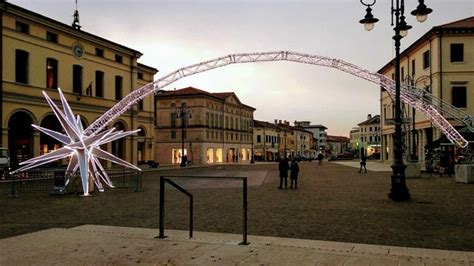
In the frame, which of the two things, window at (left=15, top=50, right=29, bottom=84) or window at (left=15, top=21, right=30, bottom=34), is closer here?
window at (left=15, top=21, right=30, bottom=34)

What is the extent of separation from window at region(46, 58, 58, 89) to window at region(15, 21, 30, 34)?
315 cm

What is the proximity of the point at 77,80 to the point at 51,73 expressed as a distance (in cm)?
353

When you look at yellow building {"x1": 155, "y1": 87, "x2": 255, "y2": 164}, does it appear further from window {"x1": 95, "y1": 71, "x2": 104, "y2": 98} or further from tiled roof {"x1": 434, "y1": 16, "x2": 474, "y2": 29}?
tiled roof {"x1": 434, "y1": 16, "x2": 474, "y2": 29}

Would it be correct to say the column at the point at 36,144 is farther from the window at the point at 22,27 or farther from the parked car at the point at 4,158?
the window at the point at 22,27

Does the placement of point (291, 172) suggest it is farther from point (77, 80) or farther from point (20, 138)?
point (77, 80)

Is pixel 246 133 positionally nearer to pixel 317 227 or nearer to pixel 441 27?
pixel 441 27

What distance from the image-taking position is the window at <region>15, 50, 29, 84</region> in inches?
1315

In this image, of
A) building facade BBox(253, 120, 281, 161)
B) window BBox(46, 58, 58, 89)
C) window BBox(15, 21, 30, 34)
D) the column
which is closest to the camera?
window BBox(15, 21, 30, 34)

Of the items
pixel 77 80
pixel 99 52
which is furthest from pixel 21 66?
pixel 99 52

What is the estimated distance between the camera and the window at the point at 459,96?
41.5 m

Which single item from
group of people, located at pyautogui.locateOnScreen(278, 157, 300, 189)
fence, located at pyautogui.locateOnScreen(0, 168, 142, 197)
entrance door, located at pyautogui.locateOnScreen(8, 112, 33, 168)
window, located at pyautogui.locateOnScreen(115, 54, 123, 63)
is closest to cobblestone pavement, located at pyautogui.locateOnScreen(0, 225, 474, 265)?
fence, located at pyautogui.locateOnScreen(0, 168, 142, 197)

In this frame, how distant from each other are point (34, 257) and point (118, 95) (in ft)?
133

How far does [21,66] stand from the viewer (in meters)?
33.9

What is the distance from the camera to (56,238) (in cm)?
888
